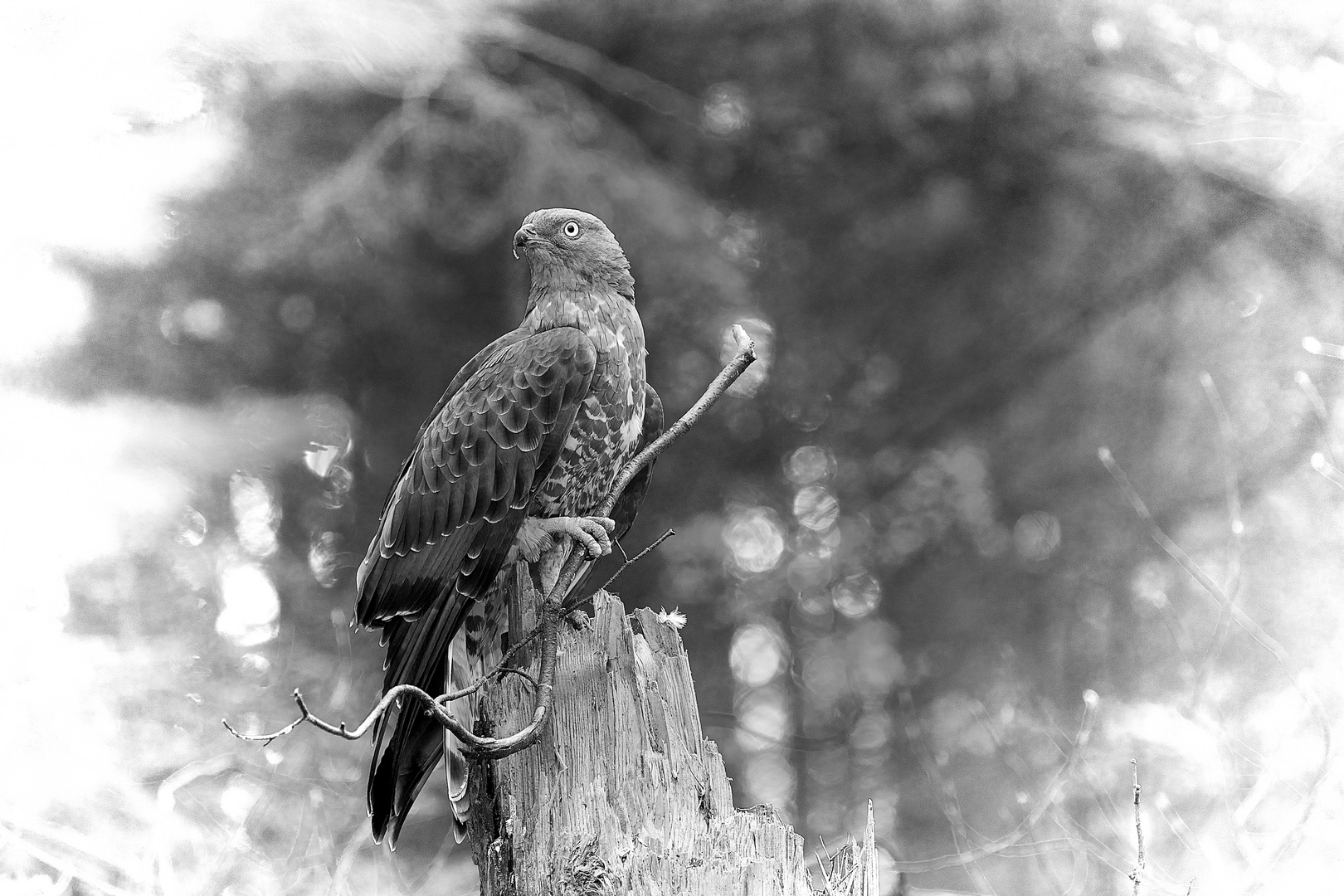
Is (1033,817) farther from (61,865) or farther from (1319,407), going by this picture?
(61,865)

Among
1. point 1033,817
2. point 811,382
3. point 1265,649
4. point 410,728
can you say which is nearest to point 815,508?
point 811,382

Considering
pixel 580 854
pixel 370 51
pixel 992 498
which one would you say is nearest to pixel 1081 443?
pixel 992 498

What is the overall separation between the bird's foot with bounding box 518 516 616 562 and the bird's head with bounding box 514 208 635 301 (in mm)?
700

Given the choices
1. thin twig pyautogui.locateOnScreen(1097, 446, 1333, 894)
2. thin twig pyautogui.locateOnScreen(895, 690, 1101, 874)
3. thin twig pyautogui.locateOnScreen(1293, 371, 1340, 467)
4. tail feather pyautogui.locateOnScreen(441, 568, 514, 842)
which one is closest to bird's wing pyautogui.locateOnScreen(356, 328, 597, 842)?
tail feather pyautogui.locateOnScreen(441, 568, 514, 842)

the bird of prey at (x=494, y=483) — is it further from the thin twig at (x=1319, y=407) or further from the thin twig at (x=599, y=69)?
the thin twig at (x=1319, y=407)

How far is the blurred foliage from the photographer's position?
524cm

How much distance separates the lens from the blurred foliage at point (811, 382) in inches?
206

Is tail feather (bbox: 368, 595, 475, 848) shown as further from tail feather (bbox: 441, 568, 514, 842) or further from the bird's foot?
the bird's foot

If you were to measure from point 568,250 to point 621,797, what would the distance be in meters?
1.54

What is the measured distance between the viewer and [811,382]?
612cm

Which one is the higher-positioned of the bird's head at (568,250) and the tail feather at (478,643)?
the bird's head at (568,250)

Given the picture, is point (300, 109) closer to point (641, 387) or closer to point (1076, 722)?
point (641, 387)

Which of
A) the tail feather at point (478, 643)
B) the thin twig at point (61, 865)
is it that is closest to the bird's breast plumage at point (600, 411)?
the tail feather at point (478, 643)

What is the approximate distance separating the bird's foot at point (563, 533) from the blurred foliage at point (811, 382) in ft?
8.35
